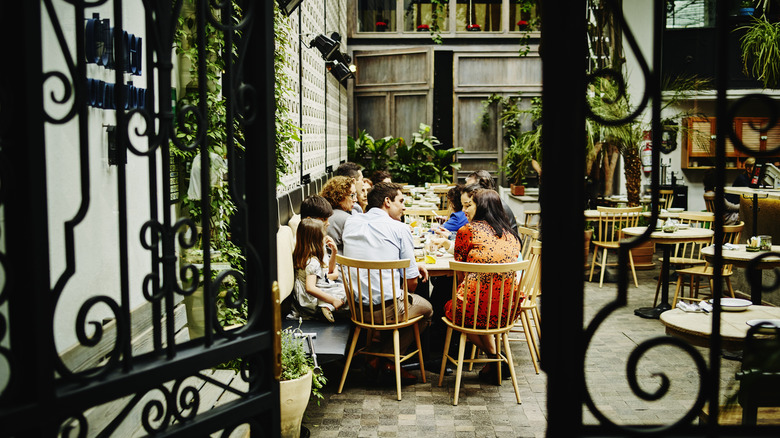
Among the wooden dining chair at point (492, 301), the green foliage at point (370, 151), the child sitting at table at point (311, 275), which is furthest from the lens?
the green foliage at point (370, 151)

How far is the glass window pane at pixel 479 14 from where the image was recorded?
13.4m

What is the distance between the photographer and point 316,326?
4.25 metres

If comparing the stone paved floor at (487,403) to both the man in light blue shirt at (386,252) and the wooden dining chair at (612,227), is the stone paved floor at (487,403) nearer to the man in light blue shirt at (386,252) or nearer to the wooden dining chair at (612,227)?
the man in light blue shirt at (386,252)

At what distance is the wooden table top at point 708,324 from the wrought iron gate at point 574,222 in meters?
1.97

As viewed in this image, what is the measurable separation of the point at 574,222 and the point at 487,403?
10.3 ft

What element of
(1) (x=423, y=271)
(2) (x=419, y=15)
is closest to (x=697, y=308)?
(1) (x=423, y=271)

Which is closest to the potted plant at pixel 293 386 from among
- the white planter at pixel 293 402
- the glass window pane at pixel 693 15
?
the white planter at pixel 293 402

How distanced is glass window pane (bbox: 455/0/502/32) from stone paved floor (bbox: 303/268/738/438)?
9.77 m

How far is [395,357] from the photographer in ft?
13.8

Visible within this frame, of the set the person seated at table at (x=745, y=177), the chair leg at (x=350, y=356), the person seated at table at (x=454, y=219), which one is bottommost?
the chair leg at (x=350, y=356)

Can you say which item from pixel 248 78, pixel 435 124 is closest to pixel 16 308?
pixel 248 78

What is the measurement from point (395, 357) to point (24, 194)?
3.26 metres

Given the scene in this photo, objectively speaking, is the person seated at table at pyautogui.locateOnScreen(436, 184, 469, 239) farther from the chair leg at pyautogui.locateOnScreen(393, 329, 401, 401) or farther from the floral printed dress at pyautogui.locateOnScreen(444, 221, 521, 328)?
the chair leg at pyautogui.locateOnScreen(393, 329, 401, 401)

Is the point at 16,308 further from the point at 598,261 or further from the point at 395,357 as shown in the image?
the point at 598,261
